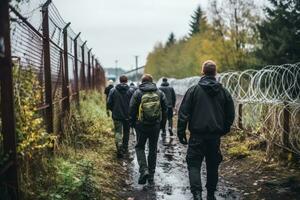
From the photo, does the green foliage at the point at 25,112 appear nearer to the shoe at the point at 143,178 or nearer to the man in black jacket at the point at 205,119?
the man in black jacket at the point at 205,119

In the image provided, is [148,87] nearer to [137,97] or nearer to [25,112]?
[137,97]

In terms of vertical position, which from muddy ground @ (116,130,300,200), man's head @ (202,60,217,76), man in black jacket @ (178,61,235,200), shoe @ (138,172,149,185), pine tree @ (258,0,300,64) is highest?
pine tree @ (258,0,300,64)

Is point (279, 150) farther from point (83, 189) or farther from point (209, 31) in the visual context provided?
point (209, 31)

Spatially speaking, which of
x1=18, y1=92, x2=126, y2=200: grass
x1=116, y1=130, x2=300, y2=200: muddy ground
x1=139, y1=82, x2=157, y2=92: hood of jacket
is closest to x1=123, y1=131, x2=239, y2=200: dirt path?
x1=116, y1=130, x2=300, y2=200: muddy ground

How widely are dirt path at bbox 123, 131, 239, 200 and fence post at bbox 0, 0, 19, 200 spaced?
283 centimetres

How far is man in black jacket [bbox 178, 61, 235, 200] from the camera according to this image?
245 inches

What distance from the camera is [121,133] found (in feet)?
34.3

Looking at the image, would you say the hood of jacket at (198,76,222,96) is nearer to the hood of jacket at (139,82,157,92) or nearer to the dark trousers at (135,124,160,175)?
the hood of jacket at (139,82,157,92)

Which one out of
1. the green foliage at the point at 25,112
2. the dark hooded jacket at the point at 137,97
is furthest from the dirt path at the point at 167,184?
the green foliage at the point at 25,112

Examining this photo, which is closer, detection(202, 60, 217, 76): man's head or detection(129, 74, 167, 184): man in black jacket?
detection(202, 60, 217, 76): man's head

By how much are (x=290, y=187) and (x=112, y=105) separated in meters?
4.98

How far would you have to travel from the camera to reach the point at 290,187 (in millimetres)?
7176

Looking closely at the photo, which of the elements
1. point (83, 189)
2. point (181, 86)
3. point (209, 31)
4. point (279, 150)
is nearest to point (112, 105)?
point (279, 150)

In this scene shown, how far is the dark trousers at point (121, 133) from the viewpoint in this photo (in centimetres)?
1029
